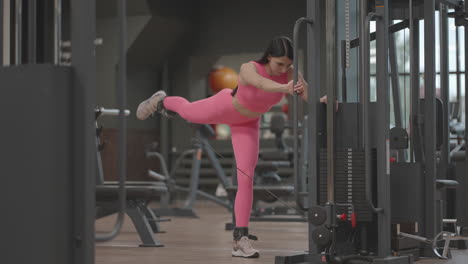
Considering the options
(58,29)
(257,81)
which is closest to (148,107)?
(257,81)

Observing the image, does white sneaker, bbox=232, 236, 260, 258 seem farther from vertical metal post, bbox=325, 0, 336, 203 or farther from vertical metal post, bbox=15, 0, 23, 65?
vertical metal post, bbox=15, 0, 23, 65

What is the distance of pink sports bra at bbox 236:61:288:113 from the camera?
4207 mm

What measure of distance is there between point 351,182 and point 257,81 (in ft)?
2.65

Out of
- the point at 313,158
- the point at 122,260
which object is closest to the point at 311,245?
the point at 313,158

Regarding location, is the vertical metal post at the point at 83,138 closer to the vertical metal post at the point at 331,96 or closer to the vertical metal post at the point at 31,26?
the vertical metal post at the point at 31,26

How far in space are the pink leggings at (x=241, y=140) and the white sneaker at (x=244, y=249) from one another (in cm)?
9

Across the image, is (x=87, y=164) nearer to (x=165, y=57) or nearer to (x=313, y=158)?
(x=313, y=158)

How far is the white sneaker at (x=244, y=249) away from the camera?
418 centimetres

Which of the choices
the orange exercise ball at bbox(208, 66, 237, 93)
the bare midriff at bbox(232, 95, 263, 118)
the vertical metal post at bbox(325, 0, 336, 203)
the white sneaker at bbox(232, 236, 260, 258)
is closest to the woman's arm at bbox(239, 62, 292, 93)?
the bare midriff at bbox(232, 95, 263, 118)

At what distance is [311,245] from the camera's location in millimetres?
3641

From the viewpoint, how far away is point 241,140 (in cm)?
433

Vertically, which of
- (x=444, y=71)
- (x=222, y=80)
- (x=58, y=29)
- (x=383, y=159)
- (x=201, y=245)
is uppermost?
(x=222, y=80)

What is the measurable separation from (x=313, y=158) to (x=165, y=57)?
31.1 ft

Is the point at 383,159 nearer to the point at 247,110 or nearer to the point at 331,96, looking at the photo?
the point at 331,96
